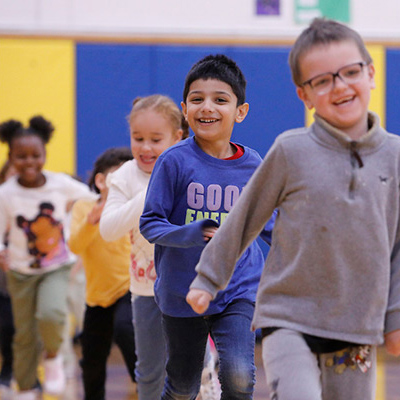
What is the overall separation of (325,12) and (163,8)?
1.42 metres

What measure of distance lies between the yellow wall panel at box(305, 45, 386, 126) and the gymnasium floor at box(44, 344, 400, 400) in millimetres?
2168

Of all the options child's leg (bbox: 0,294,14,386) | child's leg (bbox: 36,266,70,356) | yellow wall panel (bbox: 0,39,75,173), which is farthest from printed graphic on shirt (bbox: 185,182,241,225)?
yellow wall panel (bbox: 0,39,75,173)

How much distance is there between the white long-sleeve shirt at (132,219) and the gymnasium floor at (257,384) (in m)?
1.45

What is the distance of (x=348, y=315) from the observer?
2.00m

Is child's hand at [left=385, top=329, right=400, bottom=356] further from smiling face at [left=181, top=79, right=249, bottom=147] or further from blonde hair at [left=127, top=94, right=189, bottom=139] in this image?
blonde hair at [left=127, top=94, right=189, bottom=139]

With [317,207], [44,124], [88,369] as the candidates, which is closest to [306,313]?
[317,207]

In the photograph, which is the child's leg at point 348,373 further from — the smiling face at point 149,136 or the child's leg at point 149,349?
the smiling face at point 149,136

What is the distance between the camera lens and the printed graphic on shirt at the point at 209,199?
260cm

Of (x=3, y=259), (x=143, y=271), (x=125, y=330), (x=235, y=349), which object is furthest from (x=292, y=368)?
(x=3, y=259)

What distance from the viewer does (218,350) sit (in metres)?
2.56

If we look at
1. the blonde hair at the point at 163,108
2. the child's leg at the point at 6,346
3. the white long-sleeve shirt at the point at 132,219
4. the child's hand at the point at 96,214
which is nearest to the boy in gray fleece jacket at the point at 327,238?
the white long-sleeve shirt at the point at 132,219

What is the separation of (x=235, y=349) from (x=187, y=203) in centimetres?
50

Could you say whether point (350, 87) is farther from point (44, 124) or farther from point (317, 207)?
point (44, 124)

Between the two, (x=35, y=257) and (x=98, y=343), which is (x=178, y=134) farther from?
(x=35, y=257)
